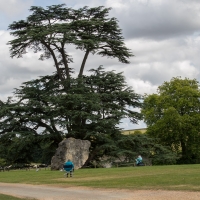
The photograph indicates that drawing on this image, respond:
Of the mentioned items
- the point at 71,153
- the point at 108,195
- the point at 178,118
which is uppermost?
the point at 178,118

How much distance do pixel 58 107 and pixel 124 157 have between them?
820 cm

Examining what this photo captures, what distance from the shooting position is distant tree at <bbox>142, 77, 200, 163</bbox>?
188 ft

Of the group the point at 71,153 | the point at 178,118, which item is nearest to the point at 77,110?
the point at 71,153

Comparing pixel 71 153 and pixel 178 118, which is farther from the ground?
pixel 178 118

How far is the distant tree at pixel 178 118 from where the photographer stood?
2255 inches

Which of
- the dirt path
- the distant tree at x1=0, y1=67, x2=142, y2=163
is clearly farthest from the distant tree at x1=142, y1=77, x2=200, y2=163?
the dirt path

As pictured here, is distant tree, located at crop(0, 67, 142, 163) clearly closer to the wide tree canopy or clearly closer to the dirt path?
the wide tree canopy

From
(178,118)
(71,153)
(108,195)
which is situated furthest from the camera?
(178,118)

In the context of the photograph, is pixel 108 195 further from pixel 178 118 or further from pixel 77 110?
pixel 178 118

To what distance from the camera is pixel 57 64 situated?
46.7 m

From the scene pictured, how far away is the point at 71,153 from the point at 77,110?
Answer: 5259 mm

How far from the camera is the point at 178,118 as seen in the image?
56.5m

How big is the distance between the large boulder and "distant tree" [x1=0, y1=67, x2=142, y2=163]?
263cm

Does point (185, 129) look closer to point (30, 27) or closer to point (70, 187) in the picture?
point (30, 27)
